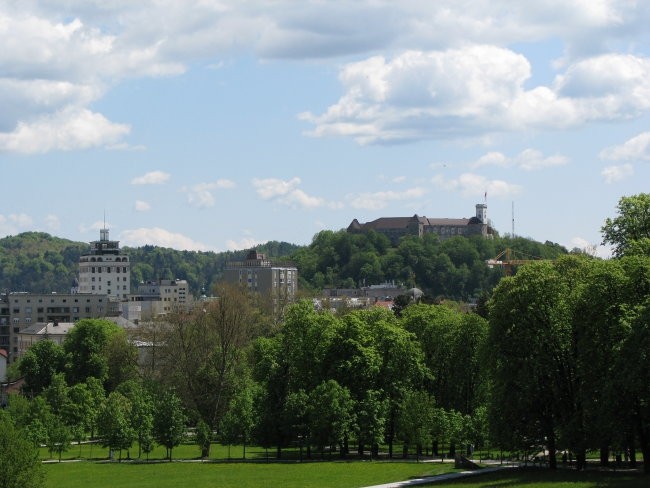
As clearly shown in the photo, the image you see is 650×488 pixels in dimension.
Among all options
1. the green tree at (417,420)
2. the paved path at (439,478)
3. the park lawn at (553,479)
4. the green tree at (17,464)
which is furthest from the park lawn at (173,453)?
the green tree at (17,464)

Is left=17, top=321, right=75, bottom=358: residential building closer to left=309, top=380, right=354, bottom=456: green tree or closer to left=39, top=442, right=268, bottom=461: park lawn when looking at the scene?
left=39, top=442, right=268, bottom=461: park lawn

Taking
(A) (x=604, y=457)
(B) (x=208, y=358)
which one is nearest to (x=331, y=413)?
(A) (x=604, y=457)

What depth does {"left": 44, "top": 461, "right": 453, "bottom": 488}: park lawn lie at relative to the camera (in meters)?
72.5

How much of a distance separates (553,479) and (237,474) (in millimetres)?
23282

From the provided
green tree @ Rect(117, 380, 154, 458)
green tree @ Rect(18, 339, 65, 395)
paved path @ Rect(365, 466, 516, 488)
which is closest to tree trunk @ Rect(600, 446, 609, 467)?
paved path @ Rect(365, 466, 516, 488)

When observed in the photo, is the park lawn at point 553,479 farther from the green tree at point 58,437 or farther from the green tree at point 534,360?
the green tree at point 58,437

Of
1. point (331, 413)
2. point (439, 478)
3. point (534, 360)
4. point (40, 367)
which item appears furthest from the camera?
point (40, 367)

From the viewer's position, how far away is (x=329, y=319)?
95.0 meters

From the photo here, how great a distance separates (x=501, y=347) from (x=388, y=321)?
31.3 m

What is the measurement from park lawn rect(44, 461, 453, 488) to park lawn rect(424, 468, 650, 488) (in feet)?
A: 19.4

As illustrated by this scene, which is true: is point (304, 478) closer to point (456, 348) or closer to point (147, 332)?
point (456, 348)

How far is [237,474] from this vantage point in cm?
7912

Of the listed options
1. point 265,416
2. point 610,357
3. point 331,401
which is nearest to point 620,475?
point 610,357

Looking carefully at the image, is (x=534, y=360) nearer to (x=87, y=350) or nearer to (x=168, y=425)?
(x=168, y=425)
